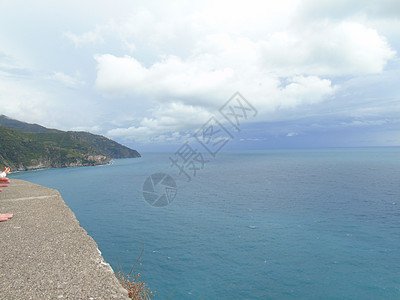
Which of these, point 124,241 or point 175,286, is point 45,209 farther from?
point 124,241

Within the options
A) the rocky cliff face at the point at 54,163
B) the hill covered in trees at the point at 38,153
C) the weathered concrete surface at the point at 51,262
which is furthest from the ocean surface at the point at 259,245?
the hill covered in trees at the point at 38,153

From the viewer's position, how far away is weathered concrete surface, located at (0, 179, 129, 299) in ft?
14.4

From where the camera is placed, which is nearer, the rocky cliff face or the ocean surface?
the ocean surface

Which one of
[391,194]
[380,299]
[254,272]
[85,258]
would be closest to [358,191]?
[391,194]

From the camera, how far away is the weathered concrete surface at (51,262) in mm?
4395

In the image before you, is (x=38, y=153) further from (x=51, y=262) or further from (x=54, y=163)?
(x=51, y=262)

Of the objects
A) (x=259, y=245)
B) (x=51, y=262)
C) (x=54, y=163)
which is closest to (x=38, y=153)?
(x=54, y=163)

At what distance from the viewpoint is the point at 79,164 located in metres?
155

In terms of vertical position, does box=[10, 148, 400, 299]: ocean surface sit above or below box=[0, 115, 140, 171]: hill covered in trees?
below

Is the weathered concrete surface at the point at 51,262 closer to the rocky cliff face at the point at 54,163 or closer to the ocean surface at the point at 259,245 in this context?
the ocean surface at the point at 259,245

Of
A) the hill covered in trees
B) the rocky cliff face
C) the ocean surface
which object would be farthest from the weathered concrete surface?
the rocky cliff face

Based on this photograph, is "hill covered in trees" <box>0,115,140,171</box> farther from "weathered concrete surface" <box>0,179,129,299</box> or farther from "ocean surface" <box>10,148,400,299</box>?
"weathered concrete surface" <box>0,179,129,299</box>

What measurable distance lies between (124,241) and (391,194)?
45804 millimetres

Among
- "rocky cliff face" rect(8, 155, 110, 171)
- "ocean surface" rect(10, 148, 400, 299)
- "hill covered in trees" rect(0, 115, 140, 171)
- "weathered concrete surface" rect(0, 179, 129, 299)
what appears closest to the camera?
"weathered concrete surface" rect(0, 179, 129, 299)
